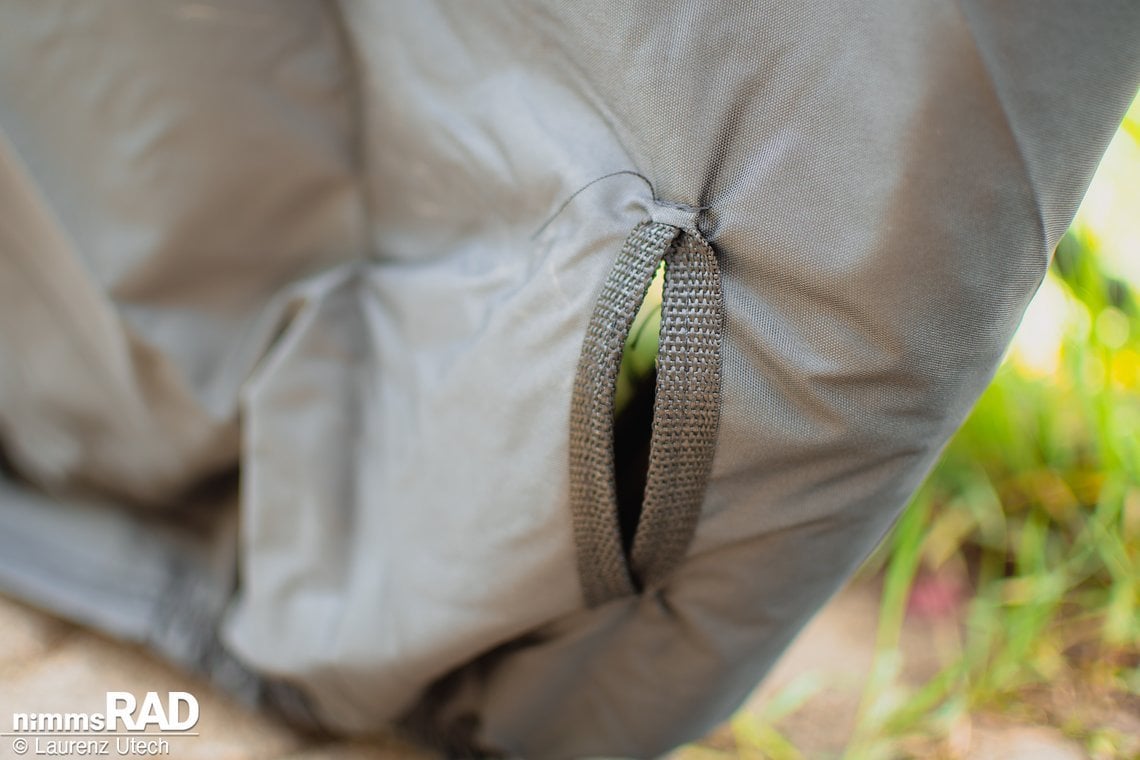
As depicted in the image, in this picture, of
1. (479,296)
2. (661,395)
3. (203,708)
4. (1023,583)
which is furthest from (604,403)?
(1023,583)

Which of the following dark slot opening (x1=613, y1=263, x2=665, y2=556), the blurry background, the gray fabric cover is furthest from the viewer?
the blurry background

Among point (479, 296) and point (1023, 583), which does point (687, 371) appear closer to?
point (479, 296)

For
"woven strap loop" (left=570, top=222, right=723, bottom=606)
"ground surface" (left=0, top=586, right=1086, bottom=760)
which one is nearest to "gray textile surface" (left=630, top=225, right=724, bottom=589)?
"woven strap loop" (left=570, top=222, right=723, bottom=606)

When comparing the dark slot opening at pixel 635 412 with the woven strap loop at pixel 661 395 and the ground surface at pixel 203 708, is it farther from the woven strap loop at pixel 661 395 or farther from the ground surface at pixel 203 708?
the ground surface at pixel 203 708

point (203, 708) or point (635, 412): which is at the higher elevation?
point (635, 412)

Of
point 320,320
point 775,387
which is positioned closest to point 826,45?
point 775,387

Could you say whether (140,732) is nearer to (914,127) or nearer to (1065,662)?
(914,127)

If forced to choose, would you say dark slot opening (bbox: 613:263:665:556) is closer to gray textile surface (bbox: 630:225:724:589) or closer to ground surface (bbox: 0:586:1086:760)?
gray textile surface (bbox: 630:225:724:589)
